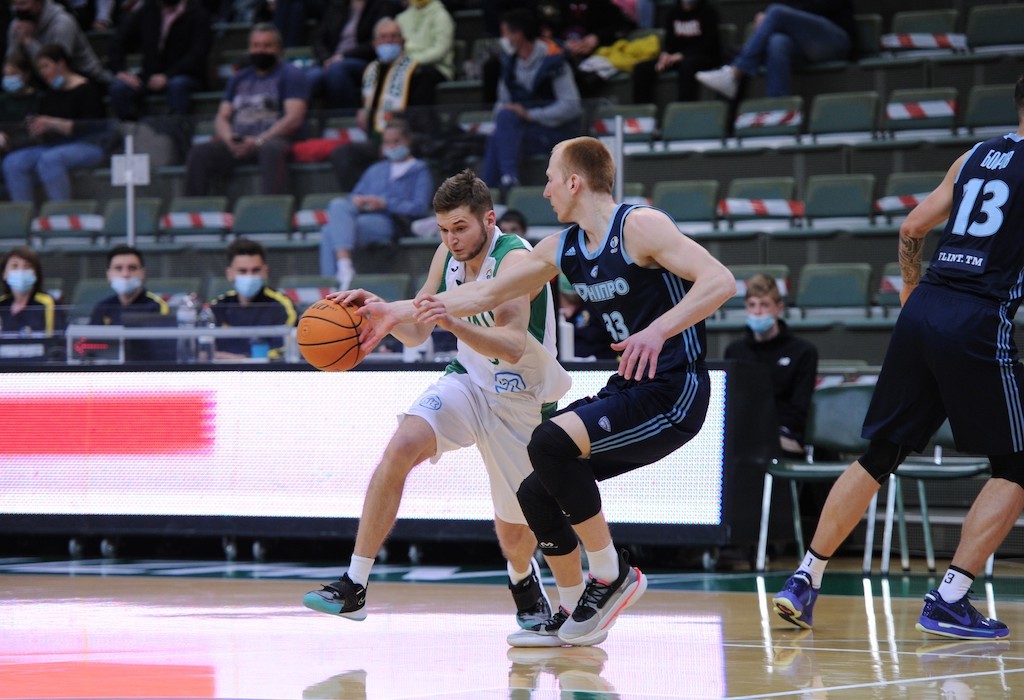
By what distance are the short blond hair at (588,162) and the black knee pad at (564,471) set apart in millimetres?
911

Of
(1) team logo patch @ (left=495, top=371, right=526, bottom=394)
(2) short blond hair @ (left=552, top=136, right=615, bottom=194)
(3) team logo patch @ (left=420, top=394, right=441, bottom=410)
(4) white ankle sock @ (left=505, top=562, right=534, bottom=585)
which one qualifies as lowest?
(4) white ankle sock @ (left=505, top=562, right=534, bottom=585)

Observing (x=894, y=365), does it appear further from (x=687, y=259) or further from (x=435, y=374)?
(x=435, y=374)

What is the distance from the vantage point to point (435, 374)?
26.3ft

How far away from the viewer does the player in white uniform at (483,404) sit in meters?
5.18

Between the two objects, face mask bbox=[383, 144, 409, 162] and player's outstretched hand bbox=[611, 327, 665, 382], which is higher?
player's outstretched hand bbox=[611, 327, 665, 382]

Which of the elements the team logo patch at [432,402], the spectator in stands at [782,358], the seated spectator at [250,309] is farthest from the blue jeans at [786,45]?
the team logo patch at [432,402]

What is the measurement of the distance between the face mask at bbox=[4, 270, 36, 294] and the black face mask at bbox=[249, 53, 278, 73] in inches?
129

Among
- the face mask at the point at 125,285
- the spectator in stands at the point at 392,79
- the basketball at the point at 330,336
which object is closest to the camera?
the basketball at the point at 330,336

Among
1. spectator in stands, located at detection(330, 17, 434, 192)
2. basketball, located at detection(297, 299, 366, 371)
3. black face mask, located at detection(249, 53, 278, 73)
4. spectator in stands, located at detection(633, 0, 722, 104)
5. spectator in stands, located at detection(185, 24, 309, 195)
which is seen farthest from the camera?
spectator in stands, located at detection(633, 0, 722, 104)

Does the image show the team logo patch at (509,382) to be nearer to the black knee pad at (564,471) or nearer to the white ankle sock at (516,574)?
the black knee pad at (564,471)

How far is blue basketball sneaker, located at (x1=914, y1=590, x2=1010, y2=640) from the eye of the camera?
521 centimetres

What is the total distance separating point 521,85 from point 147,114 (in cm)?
490

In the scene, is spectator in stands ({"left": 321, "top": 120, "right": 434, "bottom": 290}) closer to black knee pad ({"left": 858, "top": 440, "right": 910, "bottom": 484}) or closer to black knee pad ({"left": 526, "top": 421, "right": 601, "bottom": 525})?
black knee pad ({"left": 858, "top": 440, "right": 910, "bottom": 484})

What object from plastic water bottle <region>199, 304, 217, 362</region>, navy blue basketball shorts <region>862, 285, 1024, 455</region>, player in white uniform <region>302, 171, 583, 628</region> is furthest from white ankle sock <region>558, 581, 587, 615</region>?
plastic water bottle <region>199, 304, 217, 362</region>
